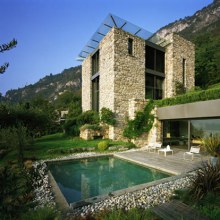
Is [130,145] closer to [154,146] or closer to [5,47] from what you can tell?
[154,146]

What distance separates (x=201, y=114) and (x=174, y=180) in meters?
5.16

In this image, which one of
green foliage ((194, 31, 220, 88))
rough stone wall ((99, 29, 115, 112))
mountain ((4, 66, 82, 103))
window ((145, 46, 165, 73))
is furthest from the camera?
mountain ((4, 66, 82, 103))

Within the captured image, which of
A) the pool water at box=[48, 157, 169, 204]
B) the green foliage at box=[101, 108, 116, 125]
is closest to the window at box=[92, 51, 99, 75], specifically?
the green foliage at box=[101, 108, 116, 125]

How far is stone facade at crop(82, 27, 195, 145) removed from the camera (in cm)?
1371

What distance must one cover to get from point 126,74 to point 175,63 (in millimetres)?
5794

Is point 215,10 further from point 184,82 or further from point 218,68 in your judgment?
point 184,82

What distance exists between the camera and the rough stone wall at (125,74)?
13.9m

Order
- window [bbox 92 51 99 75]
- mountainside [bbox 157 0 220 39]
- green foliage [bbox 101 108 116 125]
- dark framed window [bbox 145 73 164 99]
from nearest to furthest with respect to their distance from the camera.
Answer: green foliage [bbox 101 108 116 125] < dark framed window [bbox 145 73 164 99] < window [bbox 92 51 99 75] < mountainside [bbox 157 0 220 39]

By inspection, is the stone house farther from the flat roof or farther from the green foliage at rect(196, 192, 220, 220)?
the green foliage at rect(196, 192, 220, 220)

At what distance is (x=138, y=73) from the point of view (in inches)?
595

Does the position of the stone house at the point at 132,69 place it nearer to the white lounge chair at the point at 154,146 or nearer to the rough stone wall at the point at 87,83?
the rough stone wall at the point at 87,83

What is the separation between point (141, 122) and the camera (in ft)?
43.4

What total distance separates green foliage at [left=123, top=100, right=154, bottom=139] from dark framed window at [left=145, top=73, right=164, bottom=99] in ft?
10.3

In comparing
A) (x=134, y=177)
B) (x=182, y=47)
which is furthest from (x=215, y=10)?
(x=134, y=177)
